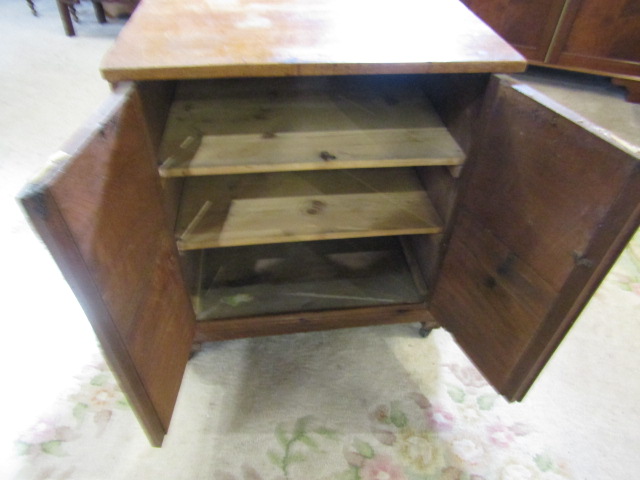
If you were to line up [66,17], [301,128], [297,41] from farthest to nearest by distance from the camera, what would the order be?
1. [66,17]
2. [301,128]
3. [297,41]

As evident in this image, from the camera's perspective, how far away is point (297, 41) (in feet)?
2.04

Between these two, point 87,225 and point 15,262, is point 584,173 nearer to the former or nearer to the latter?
point 87,225

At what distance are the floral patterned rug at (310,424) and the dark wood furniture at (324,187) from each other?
0.10 m

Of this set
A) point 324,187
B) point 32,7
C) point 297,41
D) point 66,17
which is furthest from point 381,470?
point 32,7

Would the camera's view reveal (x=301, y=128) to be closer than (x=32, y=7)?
Yes

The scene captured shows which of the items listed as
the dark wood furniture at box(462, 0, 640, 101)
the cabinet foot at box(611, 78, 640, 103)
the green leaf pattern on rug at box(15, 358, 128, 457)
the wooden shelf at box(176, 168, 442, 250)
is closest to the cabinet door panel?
the dark wood furniture at box(462, 0, 640, 101)

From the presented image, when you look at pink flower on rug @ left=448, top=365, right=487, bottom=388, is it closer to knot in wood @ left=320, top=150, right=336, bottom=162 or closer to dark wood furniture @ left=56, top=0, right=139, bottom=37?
knot in wood @ left=320, top=150, right=336, bottom=162

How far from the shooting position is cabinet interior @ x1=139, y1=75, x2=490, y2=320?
0.69 metres

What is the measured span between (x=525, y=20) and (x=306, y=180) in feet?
5.05

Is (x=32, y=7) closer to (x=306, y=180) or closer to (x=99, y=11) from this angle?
(x=99, y=11)

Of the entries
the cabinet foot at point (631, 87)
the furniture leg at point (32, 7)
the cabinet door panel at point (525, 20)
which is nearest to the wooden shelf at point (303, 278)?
the cabinet door panel at point (525, 20)

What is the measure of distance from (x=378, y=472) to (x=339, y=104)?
684 mm

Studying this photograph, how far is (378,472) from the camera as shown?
77 centimetres

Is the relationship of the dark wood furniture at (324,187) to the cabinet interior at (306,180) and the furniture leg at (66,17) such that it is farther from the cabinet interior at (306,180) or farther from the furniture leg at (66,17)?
the furniture leg at (66,17)
